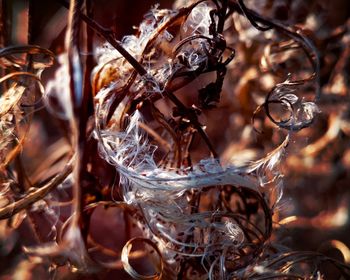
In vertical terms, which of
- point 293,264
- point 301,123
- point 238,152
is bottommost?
point 238,152

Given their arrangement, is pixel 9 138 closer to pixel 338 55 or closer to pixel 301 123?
pixel 301 123

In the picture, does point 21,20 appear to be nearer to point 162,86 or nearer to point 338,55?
point 162,86

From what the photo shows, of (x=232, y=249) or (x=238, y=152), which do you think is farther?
(x=238, y=152)

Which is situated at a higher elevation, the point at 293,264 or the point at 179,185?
the point at 179,185

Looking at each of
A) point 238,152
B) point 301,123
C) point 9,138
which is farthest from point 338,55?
point 9,138

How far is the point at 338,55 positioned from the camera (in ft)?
2.68

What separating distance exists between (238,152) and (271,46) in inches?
7.8

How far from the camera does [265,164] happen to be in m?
0.44

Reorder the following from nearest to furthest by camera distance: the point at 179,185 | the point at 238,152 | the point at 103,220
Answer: the point at 179,185
the point at 103,220
the point at 238,152

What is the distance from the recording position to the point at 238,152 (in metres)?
0.79

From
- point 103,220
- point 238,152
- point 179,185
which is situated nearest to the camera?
point 179,185

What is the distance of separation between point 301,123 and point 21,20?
1.31ft

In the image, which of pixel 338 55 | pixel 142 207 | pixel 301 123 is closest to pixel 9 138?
pixel 142 207

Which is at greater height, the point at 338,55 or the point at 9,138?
the point at 9,138
